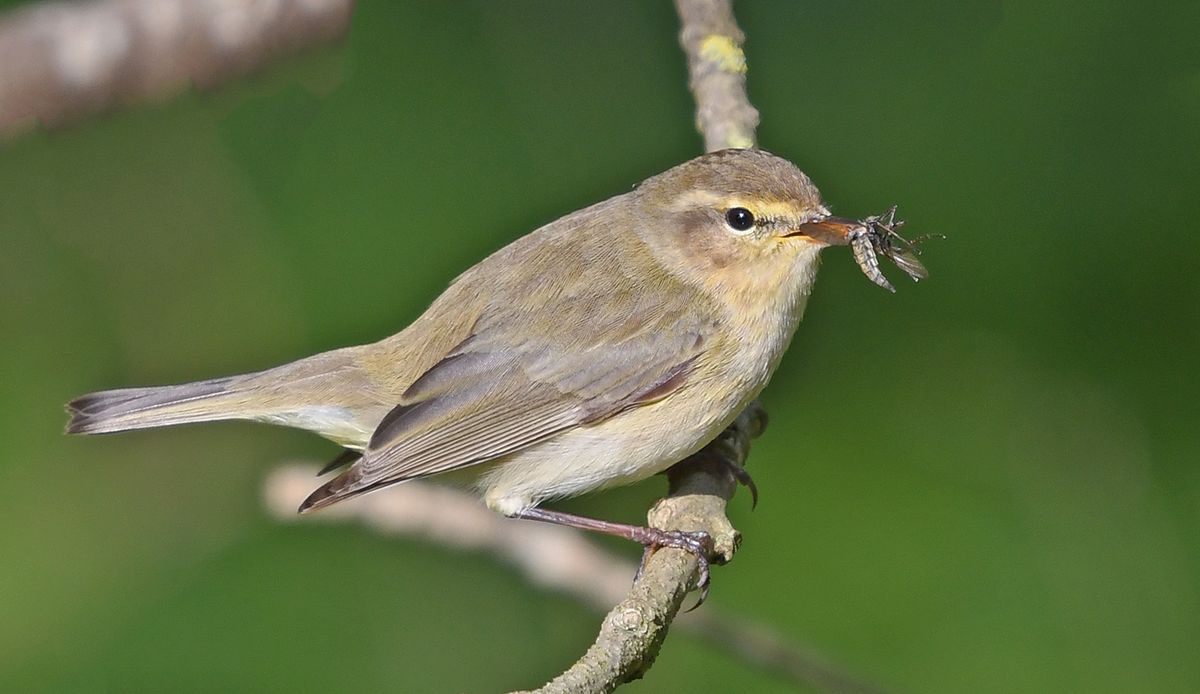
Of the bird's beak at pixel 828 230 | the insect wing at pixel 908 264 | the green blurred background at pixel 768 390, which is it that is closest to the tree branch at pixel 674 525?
the green blurred background at pixel 768 390

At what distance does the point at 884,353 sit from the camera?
3734 millimetres

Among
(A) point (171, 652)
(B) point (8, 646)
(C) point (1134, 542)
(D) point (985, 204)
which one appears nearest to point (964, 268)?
(D) point (985, 204)

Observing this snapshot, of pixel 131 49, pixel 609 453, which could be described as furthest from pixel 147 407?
pixel 609 453

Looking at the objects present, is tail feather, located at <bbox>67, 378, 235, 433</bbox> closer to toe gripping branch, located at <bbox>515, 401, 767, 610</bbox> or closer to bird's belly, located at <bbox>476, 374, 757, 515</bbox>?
bird's belly, located at <bbox>476, 374, 757, 515</bbox>

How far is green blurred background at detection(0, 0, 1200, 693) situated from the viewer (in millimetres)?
3432

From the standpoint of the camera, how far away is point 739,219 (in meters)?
3.30

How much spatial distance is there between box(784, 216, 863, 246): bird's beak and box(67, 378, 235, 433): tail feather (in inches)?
55.8

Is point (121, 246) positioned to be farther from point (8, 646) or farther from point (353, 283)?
point (8, 646)

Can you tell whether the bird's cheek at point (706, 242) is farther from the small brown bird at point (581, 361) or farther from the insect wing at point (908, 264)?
the insect wing at point (908, 264)

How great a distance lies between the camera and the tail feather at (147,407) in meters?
3.39

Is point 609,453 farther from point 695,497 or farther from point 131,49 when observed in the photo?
point 131,49

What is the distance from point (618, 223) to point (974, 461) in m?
1.06

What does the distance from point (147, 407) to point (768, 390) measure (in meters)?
1.55

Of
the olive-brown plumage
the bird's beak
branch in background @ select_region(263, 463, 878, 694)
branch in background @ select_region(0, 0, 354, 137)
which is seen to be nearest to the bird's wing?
the olive-brown plumage
